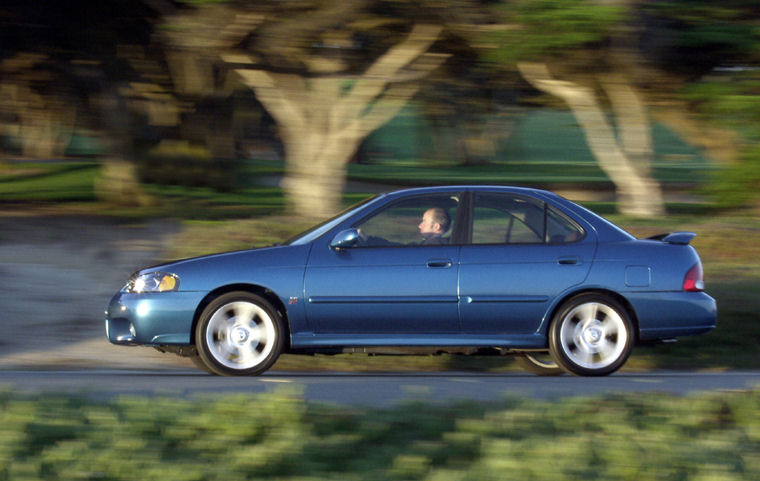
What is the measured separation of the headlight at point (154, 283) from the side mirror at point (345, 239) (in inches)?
45.7

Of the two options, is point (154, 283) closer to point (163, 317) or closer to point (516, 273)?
point (163, 317)

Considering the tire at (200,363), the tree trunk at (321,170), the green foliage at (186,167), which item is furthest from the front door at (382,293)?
the green foliage at (186,167)

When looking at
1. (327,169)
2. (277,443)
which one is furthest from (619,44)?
(277,443)

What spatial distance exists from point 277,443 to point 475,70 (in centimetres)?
1323

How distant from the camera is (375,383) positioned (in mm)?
7527

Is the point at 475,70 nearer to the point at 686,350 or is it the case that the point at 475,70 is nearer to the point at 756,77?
the point at 756,77

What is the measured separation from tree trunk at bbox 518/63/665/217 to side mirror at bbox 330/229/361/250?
9302 mm

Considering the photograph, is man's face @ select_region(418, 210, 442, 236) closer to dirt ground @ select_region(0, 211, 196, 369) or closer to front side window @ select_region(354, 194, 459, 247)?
front side window @ select_region(354, 194, 459, 247)

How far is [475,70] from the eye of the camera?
55.9 feet

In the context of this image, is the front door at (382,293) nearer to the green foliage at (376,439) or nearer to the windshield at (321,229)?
the windshield at (321,229)

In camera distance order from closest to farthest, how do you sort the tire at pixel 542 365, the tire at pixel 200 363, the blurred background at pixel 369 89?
the tire at pixel 200 363
the tire at pixel 542 365
the blurred background at pixel 369 89

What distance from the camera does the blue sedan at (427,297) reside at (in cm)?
771

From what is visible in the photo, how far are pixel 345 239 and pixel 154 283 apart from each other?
1418 mm

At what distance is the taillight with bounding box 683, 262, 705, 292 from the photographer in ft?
25.7
